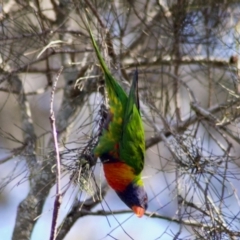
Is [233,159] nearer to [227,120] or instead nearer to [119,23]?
[227,120]

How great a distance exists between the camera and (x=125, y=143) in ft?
9.15

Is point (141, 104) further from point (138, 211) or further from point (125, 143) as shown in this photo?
point (138, 211)

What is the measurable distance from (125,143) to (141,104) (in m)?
0.25

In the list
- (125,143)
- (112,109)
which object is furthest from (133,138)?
(112,109)

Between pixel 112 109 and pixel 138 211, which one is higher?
pixel 112 109

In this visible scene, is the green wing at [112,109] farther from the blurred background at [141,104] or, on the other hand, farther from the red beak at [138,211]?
the red beak at [138,211]

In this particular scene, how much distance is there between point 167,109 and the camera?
2986 mm

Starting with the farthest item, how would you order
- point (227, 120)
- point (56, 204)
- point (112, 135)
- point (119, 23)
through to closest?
1. point (119, 23)
2. point (112, 135)
3. point (227, 120)
4. point (56, 204)

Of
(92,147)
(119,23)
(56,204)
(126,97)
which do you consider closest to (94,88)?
(126,97)

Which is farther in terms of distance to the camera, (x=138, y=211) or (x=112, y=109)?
(x=138, y=211)

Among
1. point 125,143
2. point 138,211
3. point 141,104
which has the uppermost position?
point 141,104

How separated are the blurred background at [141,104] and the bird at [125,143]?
2.3 inches

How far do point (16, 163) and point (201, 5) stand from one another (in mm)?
1250

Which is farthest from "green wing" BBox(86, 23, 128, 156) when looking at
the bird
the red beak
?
the red beak
